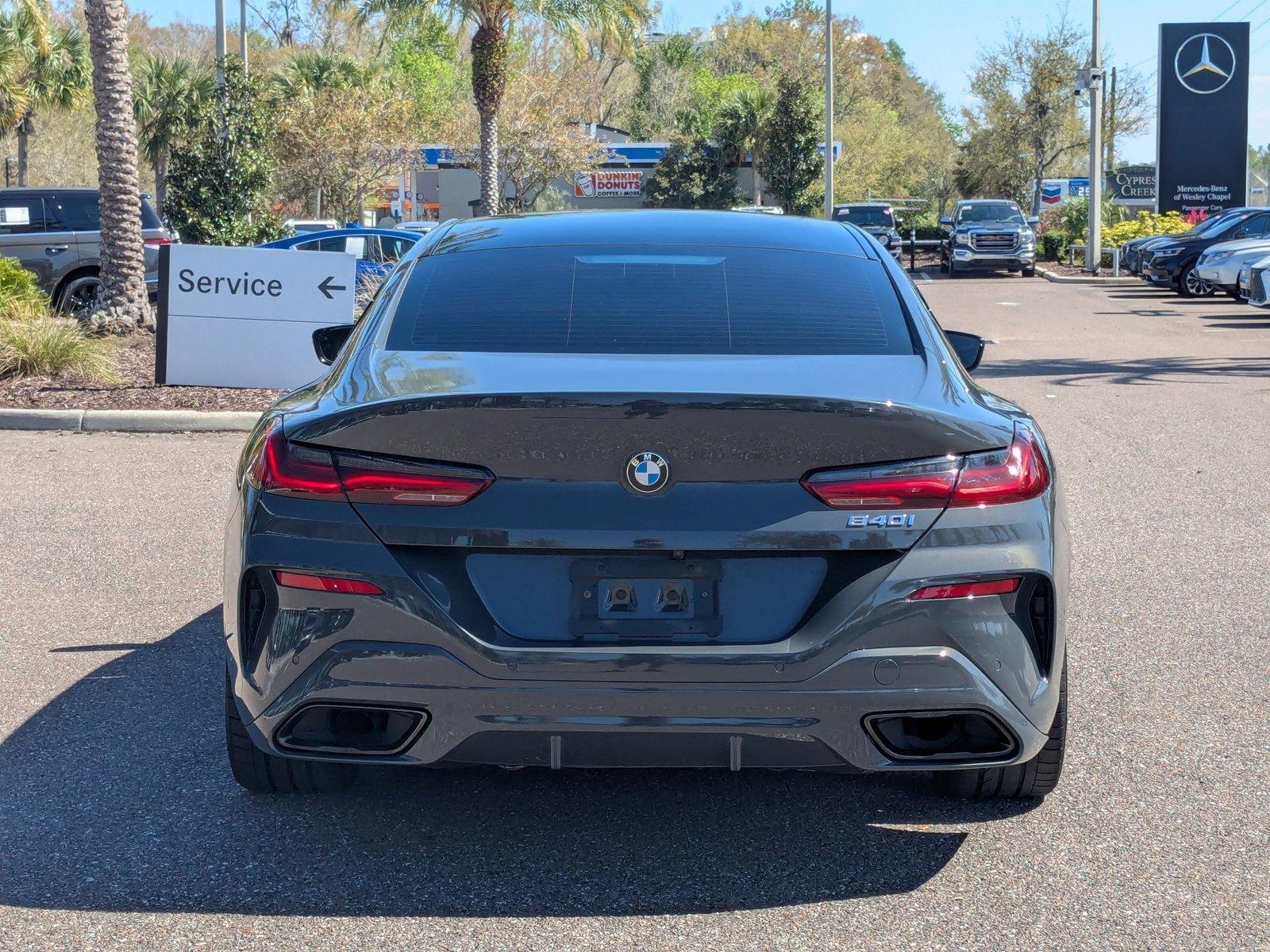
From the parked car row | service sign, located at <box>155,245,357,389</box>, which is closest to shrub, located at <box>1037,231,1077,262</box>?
the parked car row

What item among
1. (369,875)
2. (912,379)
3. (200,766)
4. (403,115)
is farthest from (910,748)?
(403,115)

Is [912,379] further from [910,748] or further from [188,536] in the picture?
[188,536]

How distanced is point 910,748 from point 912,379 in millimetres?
892

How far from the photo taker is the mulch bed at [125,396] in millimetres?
12023

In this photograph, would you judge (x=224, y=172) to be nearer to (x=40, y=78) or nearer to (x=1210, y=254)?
(x=1210, y=254)

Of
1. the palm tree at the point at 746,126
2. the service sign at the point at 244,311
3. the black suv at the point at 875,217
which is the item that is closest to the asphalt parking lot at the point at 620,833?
→ the service sign at the point at 244,311

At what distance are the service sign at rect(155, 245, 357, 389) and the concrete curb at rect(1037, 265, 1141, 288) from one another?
80.5 feet

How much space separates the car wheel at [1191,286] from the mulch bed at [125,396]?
832 inches

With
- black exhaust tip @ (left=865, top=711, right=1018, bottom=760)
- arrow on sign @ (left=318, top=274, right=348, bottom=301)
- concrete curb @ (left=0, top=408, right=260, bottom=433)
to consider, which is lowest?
black exhaust tip @ (left=865, top=711, right=1018, bottom=760)

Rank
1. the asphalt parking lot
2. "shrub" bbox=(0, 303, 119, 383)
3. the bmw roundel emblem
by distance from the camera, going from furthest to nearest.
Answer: "shrub" bbox=(0, 303, 119, 383), the asphalt parking lot, the bmw roundel emblem

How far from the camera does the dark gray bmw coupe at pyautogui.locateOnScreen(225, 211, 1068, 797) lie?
10.9 feet

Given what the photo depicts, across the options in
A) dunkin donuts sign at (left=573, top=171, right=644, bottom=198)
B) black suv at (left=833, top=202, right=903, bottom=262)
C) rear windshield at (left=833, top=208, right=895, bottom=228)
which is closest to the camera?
black suv at (left=833, top=202, right=903, bottom=262)

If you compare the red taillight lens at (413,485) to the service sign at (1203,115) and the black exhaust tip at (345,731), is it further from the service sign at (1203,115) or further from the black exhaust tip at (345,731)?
the service sign at (1203,115)

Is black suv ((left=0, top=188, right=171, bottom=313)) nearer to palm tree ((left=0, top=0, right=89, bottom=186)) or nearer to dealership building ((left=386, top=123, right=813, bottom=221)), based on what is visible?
palm tree ((left=0, top=0, right=89, bottom=186))
